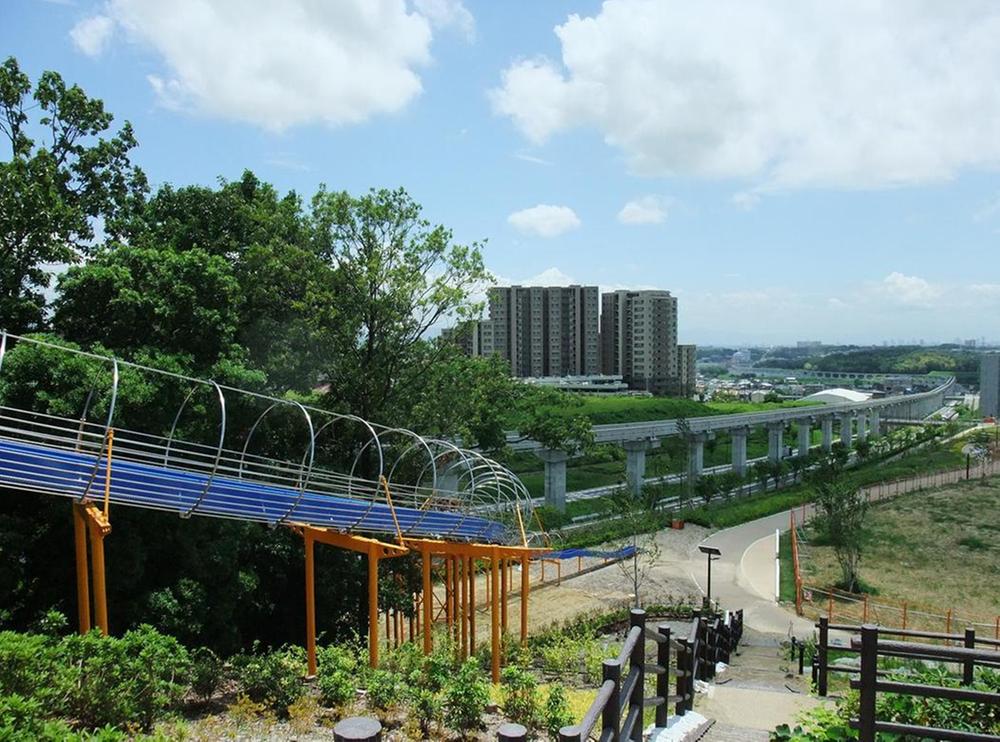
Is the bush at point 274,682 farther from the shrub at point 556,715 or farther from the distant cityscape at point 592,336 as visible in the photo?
the distant cityscape at point 592,336

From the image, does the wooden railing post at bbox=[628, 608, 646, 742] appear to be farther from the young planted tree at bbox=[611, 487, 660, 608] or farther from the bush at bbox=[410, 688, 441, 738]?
the young planted tree at bbox=[611, 487, 660, 608]

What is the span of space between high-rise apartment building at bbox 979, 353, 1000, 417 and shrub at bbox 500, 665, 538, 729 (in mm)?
127517

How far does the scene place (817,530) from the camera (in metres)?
33.8

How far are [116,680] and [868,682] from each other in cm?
575

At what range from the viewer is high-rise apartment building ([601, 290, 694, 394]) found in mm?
104000

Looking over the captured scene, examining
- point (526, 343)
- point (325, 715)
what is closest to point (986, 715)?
point (325, 715)

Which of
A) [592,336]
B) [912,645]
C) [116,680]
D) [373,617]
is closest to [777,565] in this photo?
[373,617]

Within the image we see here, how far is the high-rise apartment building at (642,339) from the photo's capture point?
4094 inches

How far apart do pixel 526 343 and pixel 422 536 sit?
→ 90.4 meters

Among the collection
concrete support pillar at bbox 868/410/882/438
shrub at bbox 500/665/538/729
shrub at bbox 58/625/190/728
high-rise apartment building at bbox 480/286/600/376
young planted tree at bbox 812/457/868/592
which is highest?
high-rise apartment building at bbox 480/286/600/376

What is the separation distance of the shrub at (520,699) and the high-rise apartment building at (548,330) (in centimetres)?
9147

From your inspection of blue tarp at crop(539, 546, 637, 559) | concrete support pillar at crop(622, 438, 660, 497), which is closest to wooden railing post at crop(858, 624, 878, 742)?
blue tarp at crop(539, 546, 637, 559)

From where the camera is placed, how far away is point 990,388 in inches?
4535

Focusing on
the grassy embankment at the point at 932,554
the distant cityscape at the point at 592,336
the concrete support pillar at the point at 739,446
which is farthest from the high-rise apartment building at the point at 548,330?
the grassy embankment at the point at 932,554
